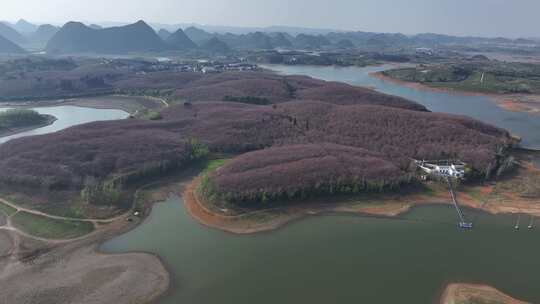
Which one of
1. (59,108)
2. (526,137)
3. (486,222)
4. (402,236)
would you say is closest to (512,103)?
(526,137)

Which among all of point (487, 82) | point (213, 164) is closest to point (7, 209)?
point (213, 164)

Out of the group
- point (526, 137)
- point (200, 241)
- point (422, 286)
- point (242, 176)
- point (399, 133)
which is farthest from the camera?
point (526, 137)

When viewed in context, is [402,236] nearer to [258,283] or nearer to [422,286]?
[422,286]

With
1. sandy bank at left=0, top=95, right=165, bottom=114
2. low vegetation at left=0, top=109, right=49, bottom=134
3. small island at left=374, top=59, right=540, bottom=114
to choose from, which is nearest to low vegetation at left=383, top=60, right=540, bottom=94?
small island at left=374, top=59, right=540, bottom=114

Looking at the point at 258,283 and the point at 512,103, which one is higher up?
the point at 512,103

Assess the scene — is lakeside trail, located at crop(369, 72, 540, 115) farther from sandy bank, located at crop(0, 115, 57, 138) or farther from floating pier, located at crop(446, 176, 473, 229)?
sandy bank, located at crop(0, 115, 57, 138)

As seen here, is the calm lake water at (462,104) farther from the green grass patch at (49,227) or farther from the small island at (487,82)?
the green grass patch at (49,227)
